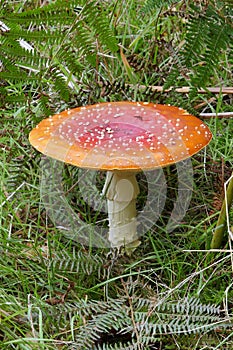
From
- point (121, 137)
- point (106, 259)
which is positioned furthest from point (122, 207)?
point (121, 137)

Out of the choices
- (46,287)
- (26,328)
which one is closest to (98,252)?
(46,287)

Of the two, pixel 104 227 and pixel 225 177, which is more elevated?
pixel 225 177

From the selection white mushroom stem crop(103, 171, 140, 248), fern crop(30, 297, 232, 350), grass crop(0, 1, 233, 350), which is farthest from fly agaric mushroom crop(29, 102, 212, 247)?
fern crop(30, 297, 232, 350)

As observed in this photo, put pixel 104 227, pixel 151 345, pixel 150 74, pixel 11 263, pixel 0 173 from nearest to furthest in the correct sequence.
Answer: pixel 151 345 < pixel 11 263 < pixel 104 227 < pixel 0 173 < pixel 150 74

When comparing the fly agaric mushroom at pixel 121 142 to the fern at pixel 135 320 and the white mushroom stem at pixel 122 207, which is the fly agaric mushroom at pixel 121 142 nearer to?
the white mushroom stem at pixel 122 207

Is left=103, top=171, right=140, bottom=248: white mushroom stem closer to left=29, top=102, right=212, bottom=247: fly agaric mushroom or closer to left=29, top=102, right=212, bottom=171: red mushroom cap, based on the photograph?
left=29, top=102, right=212, bottom=247: fly agaric mushroom

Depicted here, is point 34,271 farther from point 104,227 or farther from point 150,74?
point 150,74

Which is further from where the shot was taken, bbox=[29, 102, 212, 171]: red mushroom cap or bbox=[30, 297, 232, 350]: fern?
bbox=[29, 102, 212, 171]: red mushroom cap

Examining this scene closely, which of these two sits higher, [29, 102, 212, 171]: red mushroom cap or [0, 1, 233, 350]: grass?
[29, 102, 212, 171]: red mushroom cap
